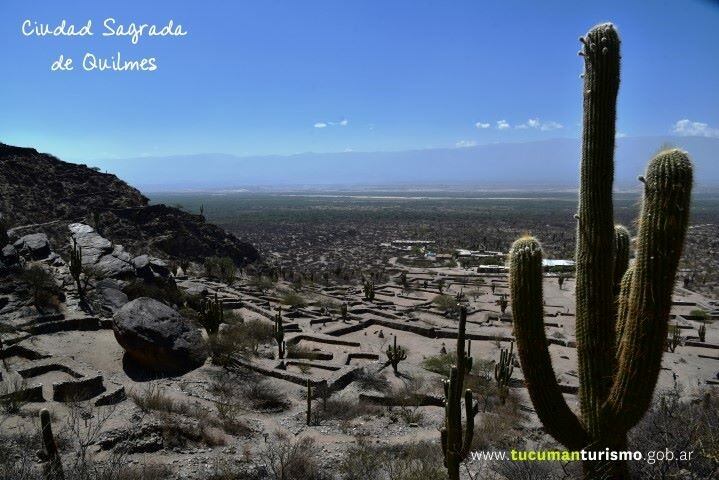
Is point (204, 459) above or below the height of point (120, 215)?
below

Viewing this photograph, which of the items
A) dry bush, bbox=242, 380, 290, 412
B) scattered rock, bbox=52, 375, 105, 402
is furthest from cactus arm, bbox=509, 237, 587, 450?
scattered rock, bbox=52, 375, 105, 402

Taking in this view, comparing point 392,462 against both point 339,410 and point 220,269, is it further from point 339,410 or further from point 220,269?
point 220,269

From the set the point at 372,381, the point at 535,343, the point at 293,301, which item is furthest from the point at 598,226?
the point at 293,301

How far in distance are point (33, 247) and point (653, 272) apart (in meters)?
25.2

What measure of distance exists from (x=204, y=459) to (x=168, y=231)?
3254 cm

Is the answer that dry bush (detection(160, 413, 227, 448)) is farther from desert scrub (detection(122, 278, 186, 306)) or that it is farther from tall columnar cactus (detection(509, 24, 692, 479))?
desert scrub (detection(122, 278, 186, 306))

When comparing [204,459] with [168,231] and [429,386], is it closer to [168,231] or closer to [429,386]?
A: [429,386]

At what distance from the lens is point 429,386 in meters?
14.5

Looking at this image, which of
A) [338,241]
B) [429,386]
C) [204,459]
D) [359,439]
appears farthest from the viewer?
[338,241]

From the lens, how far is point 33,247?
21.9 meters

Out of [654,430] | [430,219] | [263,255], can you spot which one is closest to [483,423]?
[654,430]

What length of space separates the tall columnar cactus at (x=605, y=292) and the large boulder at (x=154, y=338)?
11165 millimetres

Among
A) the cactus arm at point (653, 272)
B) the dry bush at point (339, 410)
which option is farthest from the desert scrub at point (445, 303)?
the cactus arm at point (653, 272)

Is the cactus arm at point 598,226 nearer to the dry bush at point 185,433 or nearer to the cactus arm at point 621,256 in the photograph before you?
the cactus arm at point 621,256
